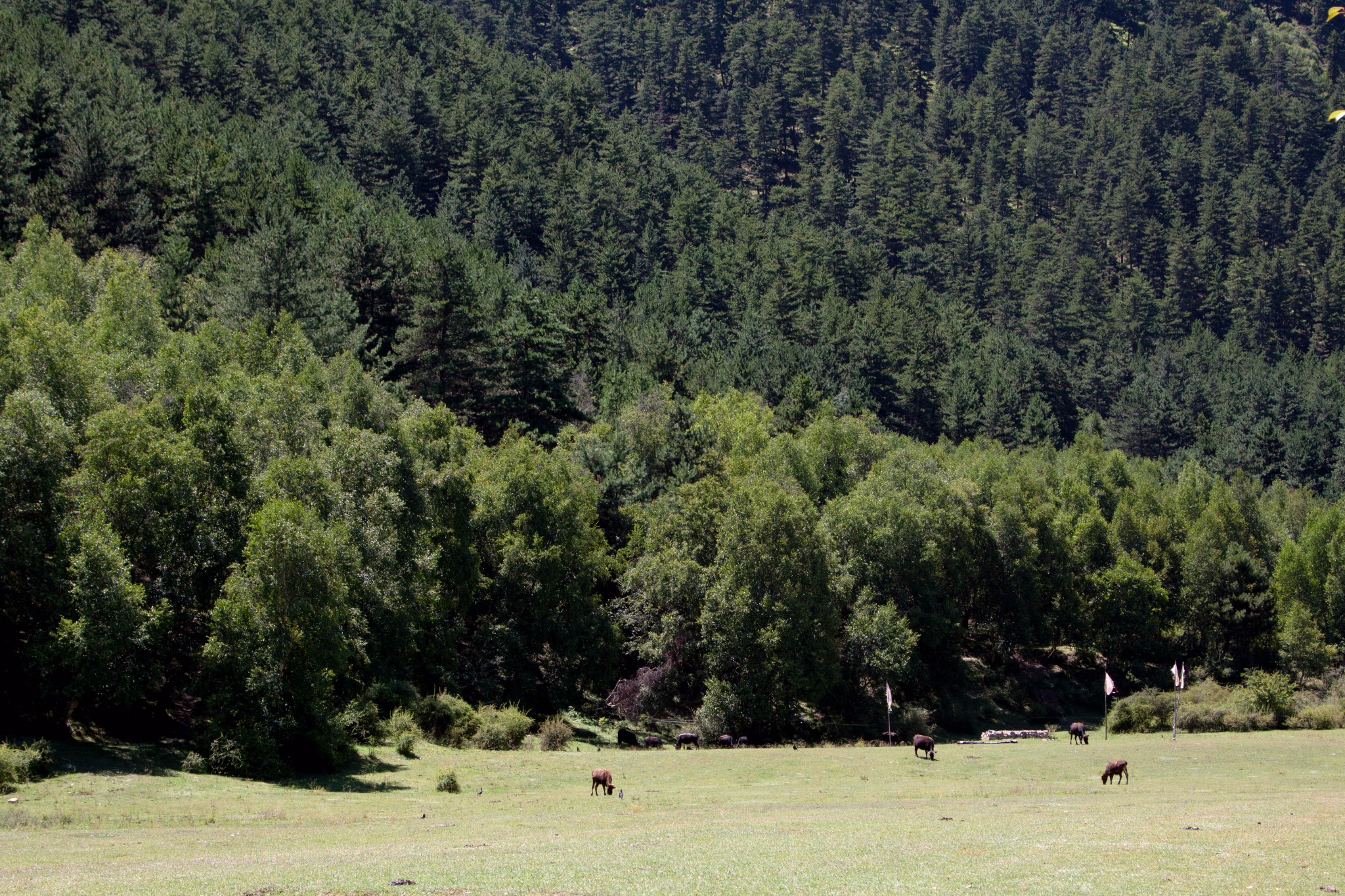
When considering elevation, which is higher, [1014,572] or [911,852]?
[1014,572]

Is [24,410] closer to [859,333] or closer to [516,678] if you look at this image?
[516,678]

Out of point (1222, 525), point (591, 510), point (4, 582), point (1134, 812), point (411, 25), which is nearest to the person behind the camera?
point (1134, 812)

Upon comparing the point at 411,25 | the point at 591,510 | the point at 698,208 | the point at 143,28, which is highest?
the point at 411,25

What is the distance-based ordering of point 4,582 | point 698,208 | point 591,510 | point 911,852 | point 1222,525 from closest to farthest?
1. point 911,852
2. point 4,582
3. point 591,510
4. point 1222,525
5. point 698,208

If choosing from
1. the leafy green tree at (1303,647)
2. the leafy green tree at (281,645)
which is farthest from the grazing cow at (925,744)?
A: the leafy green tree at (1303,647)

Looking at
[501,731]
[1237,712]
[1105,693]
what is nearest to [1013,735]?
[1105,693]

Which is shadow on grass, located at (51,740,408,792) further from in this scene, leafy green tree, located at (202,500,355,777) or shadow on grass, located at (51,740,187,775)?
leafy green tree, located at (202,500,355,777)

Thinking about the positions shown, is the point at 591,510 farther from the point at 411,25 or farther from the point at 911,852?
the point at 411,25

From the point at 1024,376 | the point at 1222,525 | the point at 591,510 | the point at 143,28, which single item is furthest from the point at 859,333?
the point at 143,28

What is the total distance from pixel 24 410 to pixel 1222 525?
8082cm

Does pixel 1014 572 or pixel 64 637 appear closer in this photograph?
pixel 64 637

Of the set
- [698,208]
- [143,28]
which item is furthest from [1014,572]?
[143,28]

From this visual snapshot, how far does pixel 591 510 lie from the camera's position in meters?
66.2

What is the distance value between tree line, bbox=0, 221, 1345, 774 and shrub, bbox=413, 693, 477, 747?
1274 millimetres
